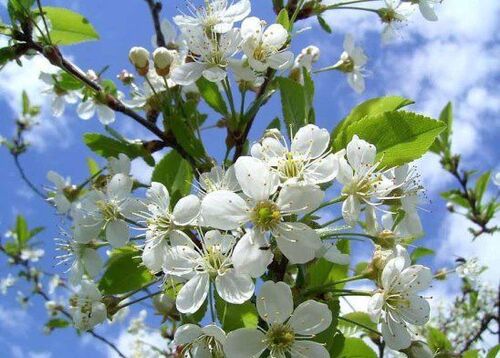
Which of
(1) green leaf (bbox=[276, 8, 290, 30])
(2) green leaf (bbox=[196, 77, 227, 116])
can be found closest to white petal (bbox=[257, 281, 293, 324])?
(2) green leaf (bbox=[196, 77, 227, 116])

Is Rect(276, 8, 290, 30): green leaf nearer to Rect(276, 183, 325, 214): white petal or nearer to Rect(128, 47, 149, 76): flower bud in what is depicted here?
Rect(128, 47, 149, 76): flower bud

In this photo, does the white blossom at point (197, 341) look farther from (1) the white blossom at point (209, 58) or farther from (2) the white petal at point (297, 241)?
(1) the white blossom at point (209, 58)

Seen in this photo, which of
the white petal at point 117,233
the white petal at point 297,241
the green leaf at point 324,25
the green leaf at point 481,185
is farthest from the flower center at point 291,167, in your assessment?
the green leaf at point 481,185

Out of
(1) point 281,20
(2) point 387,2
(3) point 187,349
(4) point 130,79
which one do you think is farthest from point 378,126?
(2) point 387,2

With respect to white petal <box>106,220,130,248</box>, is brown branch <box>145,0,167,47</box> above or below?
above

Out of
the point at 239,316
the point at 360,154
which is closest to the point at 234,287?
the point at 239,316
